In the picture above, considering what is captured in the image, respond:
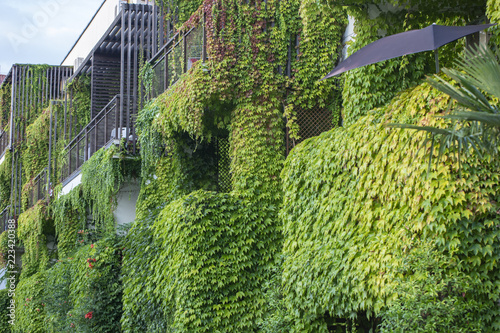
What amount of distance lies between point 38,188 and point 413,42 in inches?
794

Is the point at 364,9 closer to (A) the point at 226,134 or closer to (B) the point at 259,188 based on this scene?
(B) the point at 259,188

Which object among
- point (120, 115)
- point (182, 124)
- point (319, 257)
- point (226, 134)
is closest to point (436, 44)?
point (319, 257)

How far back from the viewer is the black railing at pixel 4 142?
3214 cm

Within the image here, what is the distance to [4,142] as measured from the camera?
110ft

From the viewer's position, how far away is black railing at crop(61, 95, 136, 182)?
16.2 m

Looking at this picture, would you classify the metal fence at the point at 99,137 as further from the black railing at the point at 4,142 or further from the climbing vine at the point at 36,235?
the black railing at the point at 4,142

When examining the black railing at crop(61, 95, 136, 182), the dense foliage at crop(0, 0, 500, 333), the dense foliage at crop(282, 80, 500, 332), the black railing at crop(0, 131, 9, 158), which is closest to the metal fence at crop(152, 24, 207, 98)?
the dense foliage at crop(0, 0, 500, 333)

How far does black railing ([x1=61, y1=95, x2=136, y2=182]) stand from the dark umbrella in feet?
29.2

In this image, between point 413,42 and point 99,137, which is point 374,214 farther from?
point 99,137

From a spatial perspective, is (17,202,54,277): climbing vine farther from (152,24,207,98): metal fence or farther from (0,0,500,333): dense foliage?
(152,24,207,98): metal fence

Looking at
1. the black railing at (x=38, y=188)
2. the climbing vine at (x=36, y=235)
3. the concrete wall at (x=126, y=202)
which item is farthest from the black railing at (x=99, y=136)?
the black railing at (x=38, y=188)

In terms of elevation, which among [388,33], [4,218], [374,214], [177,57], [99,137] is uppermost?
[177,57]

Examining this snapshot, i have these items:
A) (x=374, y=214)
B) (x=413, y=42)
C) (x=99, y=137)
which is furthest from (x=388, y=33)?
(x=99, y=137)

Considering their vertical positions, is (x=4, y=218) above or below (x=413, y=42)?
below
